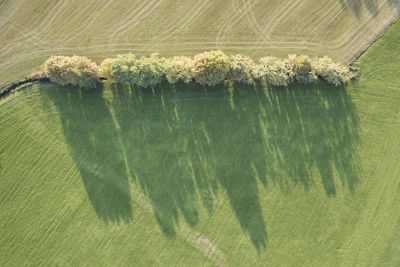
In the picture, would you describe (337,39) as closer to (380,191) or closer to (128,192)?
(380,191)

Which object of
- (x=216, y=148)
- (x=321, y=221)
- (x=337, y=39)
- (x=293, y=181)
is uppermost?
(x=337, y=39)

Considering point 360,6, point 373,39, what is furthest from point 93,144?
point 360,6

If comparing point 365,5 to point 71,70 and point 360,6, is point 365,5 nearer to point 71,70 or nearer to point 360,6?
point 360,6

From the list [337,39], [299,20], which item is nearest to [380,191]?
[337,39]

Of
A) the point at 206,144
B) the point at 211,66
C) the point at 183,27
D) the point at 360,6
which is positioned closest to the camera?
the point at 211,66

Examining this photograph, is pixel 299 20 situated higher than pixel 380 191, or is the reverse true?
pixel 299 20

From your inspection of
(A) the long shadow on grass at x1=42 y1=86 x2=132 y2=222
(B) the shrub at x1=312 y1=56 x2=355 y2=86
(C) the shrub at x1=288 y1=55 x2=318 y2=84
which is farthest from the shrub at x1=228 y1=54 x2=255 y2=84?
(A) the long shadow on grass at x1=42 y1=86 x2=132 y2=222

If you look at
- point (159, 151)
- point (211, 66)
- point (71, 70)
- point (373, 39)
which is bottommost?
point (159, 151)
